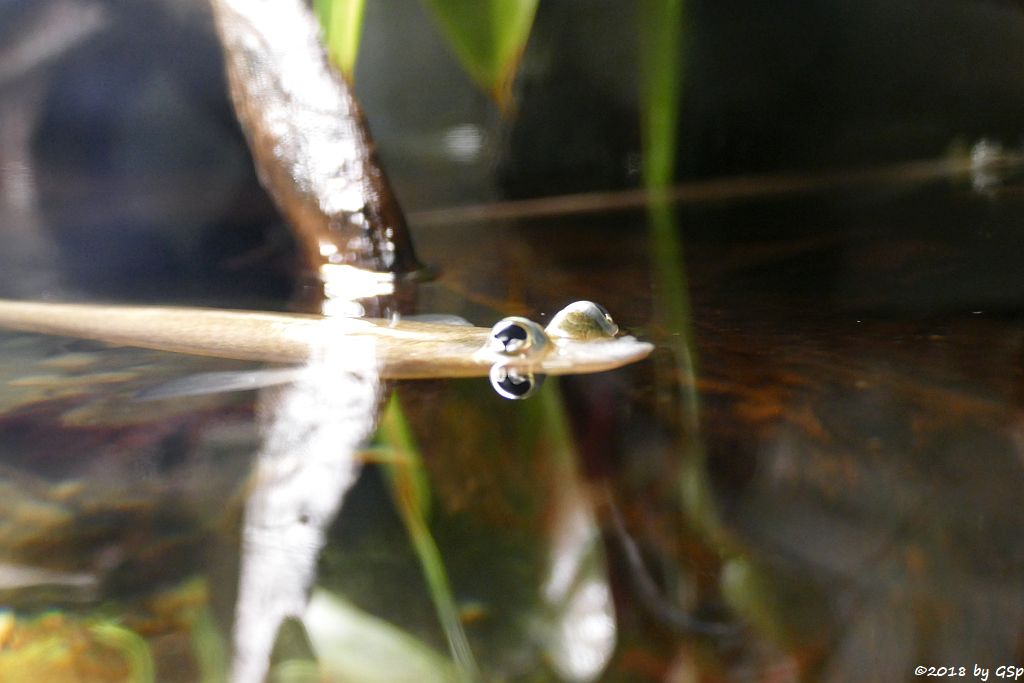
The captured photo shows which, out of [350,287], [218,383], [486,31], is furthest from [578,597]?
[486,31]

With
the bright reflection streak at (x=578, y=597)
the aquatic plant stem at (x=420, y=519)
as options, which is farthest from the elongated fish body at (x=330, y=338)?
the bright reflection streak at (x=578, y=597)

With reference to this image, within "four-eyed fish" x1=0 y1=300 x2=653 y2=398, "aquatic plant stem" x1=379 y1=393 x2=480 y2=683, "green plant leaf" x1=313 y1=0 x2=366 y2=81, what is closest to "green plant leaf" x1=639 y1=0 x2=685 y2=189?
"green plant leaf" x1=313 y1=0 x2=366 y2=81

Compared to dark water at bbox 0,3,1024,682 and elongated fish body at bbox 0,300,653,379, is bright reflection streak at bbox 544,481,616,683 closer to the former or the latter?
dark water at bbox 0,3,1024,682

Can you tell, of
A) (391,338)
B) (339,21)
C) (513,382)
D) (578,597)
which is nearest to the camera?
(578,597)

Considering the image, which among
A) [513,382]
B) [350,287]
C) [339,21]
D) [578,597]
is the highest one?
[339,21]

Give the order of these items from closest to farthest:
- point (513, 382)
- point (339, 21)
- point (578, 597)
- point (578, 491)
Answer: point (578, 597)
point (578, 491)
point (513, 382)
point (339, 21)

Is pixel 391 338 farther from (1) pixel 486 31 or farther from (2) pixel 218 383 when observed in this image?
(1) pixel 486 31
